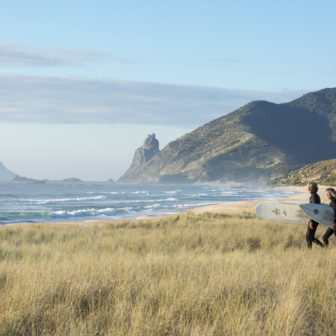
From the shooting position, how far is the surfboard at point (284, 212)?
11586 millimetres

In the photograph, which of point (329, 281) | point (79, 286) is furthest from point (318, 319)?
point (79, 286)

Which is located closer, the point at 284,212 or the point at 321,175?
the point at 284,212

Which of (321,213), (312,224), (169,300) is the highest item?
(321,213)

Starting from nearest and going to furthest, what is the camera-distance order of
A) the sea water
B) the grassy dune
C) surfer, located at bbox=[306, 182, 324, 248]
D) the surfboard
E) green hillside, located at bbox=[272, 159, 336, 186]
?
1. the grassy dune
2. surfer, located at bbox=[306, 182, 324, 248]
3. the surfboard
4. the sea water
5. green hillside, located at bbox=[272, 159, 336, 186]

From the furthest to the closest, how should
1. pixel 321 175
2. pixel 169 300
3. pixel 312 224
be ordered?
pixel 321 175, pixel 312 224, pixel 169 300

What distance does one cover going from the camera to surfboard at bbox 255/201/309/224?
11586 millimetres

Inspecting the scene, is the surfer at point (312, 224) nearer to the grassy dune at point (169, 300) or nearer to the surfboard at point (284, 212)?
the surfboard at point (284, 212)

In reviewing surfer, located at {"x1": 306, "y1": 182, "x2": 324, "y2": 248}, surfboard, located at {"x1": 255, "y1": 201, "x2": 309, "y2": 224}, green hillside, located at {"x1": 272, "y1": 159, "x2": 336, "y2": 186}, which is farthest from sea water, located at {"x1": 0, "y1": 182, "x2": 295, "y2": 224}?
surfer, located at {"x1": 306, "y1": 182, "x2": 324, "y2": 248}

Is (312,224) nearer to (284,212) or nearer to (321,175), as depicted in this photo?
(284,212)

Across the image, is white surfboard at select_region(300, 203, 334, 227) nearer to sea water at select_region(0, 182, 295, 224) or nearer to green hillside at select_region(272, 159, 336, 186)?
sea water at select_region(0, 182, 295, 224)

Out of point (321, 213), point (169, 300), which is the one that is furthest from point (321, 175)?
point (169, 300)

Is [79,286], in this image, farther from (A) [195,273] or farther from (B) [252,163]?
(B) [252,163]

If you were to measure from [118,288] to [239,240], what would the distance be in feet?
23.7

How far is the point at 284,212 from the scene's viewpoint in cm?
1180
